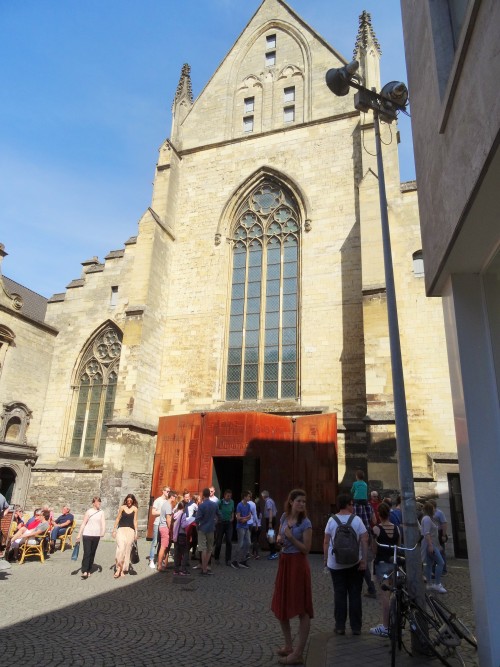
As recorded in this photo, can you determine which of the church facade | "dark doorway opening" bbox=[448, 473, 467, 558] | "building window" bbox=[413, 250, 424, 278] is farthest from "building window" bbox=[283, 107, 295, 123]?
"dark doorway opening" bbox=[448, 473, 467, 558]

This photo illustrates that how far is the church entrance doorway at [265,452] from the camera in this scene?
12602 mm

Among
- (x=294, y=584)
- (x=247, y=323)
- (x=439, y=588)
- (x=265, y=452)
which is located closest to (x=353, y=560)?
(x=294, y=584)

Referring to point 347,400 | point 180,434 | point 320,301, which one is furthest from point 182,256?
point 347,400

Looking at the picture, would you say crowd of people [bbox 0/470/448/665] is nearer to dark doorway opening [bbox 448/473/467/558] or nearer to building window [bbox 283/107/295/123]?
dark doorway opening [bbox 448/473/467/558]

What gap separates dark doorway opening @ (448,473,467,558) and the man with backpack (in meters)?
7.80

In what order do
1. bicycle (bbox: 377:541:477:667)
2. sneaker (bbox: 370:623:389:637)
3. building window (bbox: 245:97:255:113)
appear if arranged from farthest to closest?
building window (bbox: 245:97:255:113), sneaker (bbox: 370:623:389:637), bicycle (bbox: 377:541:477:667)

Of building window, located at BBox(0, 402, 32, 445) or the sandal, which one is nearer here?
the sandal

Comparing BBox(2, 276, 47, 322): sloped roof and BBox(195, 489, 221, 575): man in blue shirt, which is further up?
BBox(2, 276, 47, 322): sloped roof

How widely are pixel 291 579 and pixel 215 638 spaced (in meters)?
1.30

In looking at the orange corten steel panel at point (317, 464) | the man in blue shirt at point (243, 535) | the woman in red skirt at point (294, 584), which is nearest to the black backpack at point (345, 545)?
the woman in red skirt at point (294, 584)

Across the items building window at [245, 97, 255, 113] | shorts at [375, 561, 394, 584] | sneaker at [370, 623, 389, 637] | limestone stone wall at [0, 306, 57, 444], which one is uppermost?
building window at [245, 97, 255, 113]

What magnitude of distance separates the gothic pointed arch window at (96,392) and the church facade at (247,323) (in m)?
0.06

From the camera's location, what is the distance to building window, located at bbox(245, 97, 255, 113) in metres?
20.1

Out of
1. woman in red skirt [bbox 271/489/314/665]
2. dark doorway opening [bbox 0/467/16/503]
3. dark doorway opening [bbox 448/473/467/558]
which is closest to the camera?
woman in red skirt [bbox 271/489/314/665]
